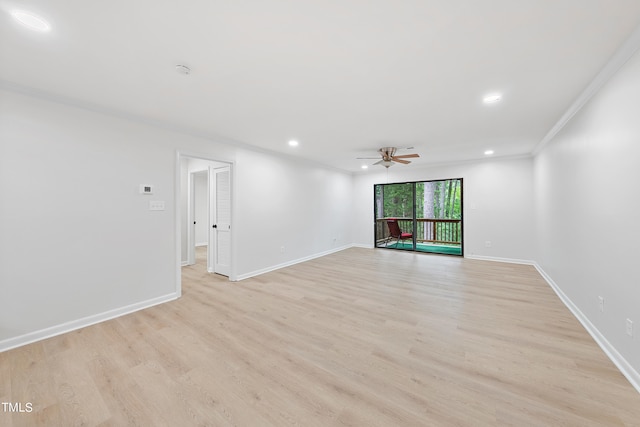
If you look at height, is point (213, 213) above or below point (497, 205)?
below

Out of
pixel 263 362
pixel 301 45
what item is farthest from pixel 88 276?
pixel 301 45

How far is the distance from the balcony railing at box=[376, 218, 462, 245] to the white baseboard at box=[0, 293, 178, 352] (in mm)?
6175

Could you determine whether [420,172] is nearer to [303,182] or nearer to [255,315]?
[303,182]

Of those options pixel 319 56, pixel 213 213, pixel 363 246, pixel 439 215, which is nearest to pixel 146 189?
pixel 213 213

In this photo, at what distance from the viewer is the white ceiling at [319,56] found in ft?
4.67

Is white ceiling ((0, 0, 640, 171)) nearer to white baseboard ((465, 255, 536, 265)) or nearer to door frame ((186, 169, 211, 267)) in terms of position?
door frame ((186, 169, 211, 267))

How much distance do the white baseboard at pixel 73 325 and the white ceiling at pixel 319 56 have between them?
93.2 inches

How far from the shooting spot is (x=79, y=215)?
2.64m

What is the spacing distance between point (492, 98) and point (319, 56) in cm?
194

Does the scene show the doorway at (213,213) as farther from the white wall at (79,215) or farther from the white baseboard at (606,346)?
the white baseboard at (606,346)

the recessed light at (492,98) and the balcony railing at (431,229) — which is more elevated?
the recessed light at (492,98)

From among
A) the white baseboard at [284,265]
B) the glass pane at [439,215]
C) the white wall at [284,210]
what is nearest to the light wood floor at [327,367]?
the white baseboard at [284,265]

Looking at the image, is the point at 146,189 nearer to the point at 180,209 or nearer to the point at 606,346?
the point at 180,209

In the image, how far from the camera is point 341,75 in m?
2.11
